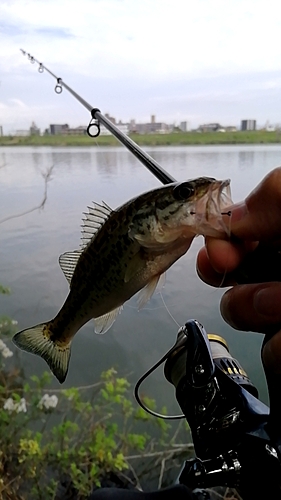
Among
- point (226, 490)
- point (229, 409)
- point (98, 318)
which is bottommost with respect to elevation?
point (226, 490)

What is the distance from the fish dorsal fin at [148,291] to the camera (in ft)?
2.06

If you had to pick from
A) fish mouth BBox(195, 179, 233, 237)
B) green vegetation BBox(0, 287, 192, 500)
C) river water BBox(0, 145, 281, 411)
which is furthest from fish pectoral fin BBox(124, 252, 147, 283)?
green vegetation BBox(0, 287, 192, 500)

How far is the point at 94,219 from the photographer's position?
0.67 metres

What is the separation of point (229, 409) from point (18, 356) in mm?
1114

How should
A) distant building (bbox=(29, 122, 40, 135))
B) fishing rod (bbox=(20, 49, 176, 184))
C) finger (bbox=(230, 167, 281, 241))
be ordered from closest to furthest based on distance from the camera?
finger (bbox=(230, 167, 281, 241)) → fishing rod (bbox=(20, 49, 176, 184)) → distant building (bbox=(29, 122, 40, 135))

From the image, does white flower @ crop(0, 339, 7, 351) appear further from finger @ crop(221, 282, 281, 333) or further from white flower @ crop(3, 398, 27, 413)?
finger @ crop(221, 282, 281, 333)

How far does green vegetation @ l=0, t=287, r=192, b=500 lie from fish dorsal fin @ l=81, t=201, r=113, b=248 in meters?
0.99

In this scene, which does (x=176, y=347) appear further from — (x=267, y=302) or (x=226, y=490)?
(x=226, y=490)

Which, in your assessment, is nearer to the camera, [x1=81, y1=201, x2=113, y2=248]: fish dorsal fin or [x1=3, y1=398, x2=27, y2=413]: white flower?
[x1=81, y1=201, x2=113, y2=248]: fish dorsal fin

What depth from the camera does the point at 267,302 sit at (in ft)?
1.88

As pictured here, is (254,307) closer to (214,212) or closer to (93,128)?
(214,212)

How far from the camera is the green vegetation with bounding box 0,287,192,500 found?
1.48 meters

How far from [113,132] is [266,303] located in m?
0.60

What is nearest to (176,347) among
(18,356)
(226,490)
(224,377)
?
(224,377)
